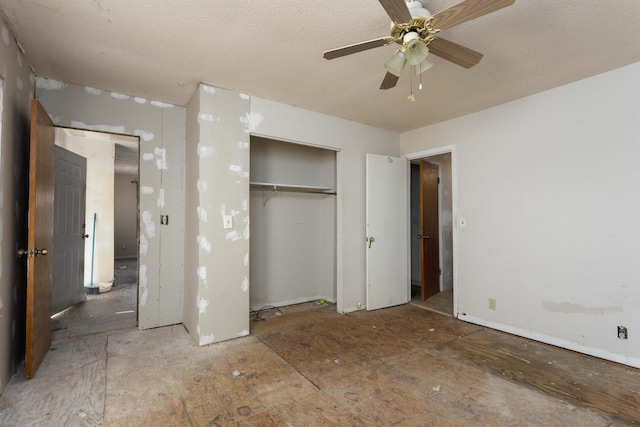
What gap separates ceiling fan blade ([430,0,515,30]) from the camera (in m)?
1.38

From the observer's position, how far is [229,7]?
5.89ft

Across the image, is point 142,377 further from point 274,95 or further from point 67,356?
point 274,95

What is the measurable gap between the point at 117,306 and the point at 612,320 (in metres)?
5.25

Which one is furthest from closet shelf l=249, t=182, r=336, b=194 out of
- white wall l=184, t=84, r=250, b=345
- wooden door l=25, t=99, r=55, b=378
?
wooden door l=25, t=99, r=55, b=378

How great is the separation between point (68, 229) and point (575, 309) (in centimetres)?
560

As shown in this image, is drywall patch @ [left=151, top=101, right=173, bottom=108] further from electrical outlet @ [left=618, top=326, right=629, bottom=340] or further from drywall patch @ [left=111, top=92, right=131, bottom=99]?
electrical outlet @ [left=618, top=326, right=629, bottom=340]

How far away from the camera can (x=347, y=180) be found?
150 inches

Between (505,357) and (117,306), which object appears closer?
(505,357)

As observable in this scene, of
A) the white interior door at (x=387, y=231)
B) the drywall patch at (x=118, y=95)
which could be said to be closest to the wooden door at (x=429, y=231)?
the white interior door at (x=387, y=231)

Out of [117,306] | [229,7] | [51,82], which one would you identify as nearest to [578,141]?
[229,7]

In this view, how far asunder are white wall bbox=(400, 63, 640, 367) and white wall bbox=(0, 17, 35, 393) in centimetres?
401

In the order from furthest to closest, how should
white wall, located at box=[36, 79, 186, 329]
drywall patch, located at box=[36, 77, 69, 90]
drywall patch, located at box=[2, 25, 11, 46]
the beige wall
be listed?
the beige wall, white wall, located at box=[36, 79, 186, 329], drywall patch, located at box=[36, 77, 69, 90], drywall patch, located at box=[2, 25, 11, 46]

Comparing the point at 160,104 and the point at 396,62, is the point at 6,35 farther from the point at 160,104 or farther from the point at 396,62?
the point at 396,62

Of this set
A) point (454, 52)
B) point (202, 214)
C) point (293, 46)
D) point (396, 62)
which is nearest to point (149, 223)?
point (202, 214)
